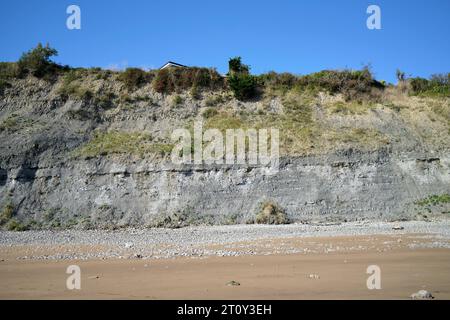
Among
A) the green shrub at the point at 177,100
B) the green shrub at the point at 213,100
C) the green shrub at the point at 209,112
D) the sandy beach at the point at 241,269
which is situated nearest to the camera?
the sandy beach at the point at 241,269

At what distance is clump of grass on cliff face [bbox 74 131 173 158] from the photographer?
32188mm

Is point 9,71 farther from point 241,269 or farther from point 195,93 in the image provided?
point 241,269

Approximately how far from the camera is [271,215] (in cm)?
2717

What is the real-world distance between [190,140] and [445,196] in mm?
17453

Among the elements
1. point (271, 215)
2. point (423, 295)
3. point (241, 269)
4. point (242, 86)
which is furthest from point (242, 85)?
point (423, 295)

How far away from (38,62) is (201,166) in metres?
19.9

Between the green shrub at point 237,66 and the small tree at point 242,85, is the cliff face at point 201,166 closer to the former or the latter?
the small tree at point 242,85

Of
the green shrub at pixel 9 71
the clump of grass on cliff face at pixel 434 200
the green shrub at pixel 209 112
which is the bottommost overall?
the clump of grass on cliff face at pixel 434 200

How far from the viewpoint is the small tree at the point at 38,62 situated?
132ft

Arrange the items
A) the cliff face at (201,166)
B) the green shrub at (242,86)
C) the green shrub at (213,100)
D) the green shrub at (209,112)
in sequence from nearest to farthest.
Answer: the cliff face at (201,166) < the green shrub at (209,112) < the green shrub at (213,100) < the green shrub at (242,86)

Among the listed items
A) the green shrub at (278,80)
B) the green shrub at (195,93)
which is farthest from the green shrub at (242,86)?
the green shrub at (195,93)

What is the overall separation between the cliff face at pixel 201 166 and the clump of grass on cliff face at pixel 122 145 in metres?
0.10

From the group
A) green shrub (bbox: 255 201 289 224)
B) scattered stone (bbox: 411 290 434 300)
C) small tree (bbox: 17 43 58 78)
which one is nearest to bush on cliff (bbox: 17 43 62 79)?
small tree (bbox: 17 43 58 78)
